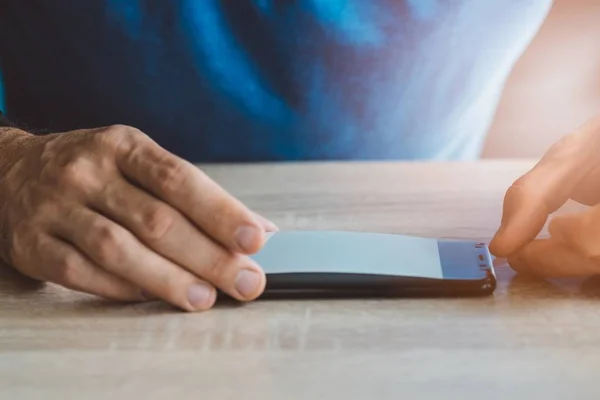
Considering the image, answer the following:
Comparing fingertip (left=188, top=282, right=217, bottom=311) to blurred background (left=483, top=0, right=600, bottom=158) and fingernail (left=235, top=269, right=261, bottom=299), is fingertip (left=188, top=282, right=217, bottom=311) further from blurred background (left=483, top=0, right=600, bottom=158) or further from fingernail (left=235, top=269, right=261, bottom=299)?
blurred background (left=483, top=0, right=600, bottom=158)

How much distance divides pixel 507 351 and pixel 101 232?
282mm

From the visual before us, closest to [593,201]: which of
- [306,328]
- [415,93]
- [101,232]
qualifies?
[306,328]

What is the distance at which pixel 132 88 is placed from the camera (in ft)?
3.68

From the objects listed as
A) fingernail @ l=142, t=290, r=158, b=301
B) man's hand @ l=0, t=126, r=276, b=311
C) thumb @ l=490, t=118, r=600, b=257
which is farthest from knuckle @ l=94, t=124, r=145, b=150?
thumb @ l=490, t=118, r=600, b=257

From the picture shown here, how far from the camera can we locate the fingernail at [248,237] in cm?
52

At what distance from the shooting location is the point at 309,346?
1.57 feet

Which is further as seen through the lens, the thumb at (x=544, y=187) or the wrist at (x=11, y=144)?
the wrist at (x=11, y=144)

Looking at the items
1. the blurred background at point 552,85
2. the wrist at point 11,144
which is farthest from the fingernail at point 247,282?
the blurred background at point 552,85

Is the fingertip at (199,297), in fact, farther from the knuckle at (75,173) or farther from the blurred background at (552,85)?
the blurred background at (552,85)

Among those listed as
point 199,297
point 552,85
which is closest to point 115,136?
point 199,297

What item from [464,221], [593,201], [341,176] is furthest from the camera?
[341,176]

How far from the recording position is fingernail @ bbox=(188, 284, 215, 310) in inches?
21.0

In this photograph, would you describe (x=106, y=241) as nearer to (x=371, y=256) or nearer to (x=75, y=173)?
(x=75, y=173)

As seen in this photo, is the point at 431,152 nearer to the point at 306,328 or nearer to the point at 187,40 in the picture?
the point at 187,40
